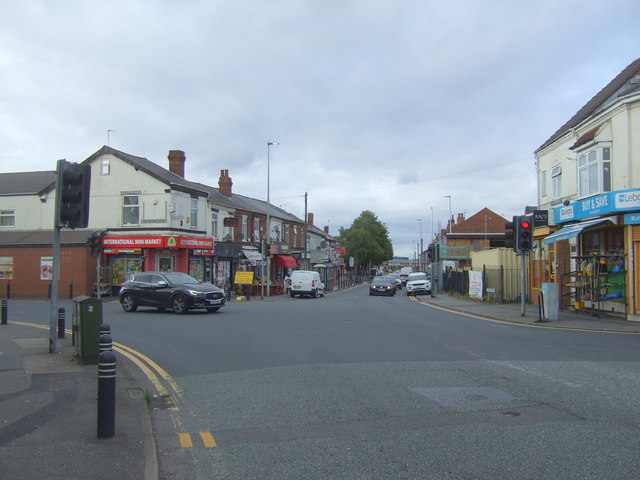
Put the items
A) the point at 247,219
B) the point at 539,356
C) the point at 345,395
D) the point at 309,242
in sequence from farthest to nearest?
the point at 309,242, the point at 247,219, the point at 539,356, the point at 345,395

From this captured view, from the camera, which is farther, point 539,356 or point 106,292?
point 106,292

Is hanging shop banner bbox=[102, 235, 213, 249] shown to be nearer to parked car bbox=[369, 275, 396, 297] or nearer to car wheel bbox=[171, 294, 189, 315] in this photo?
car wheel bbox=[171, 294, 189, 315]

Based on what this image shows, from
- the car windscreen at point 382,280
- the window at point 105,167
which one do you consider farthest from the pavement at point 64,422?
the car windscreen at point 382,280

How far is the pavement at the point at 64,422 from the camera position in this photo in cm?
478

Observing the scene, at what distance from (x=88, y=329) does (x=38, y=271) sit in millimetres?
26986

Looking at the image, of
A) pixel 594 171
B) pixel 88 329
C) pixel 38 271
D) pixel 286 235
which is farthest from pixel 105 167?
pixel 594 171

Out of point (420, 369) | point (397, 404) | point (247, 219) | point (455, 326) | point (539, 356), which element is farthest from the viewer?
point (247, 219)

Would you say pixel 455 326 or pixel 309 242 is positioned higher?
pixel 309 242

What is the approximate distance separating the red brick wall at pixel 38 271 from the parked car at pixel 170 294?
12.4 meters

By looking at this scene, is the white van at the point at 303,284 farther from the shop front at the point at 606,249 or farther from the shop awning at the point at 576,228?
the shop awning at the point at 576,228

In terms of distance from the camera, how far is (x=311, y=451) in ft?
17.4

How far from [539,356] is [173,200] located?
1052 inches

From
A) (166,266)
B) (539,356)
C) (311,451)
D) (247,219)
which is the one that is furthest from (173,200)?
(311,451)

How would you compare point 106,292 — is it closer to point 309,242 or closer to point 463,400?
point 463,400
